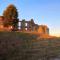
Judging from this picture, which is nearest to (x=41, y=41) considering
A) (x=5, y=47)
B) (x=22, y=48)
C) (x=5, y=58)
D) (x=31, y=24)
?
(x=22, y=48)

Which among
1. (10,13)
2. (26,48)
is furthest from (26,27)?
(26,48)

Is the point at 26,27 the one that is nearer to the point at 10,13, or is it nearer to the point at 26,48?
the point at 10,13

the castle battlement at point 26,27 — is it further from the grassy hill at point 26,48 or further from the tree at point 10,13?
the grassy hill at point 26,48

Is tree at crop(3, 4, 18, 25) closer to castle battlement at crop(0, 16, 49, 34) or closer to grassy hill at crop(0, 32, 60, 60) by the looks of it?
castle battlement at crop(0, 16, 49, 34)

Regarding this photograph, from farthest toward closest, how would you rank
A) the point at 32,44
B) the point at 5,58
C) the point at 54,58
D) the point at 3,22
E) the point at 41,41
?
the point at 3,22 → the point at 41,41 → the point at 32,44 → the point at 54,58 → the point at 5,58

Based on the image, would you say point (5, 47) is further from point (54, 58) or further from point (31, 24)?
point (31, 24)

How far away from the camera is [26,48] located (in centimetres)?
1270

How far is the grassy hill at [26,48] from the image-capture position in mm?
11203

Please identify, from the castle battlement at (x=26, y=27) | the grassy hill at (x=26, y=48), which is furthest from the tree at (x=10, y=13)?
the grassy hill at (x=26, y=48)

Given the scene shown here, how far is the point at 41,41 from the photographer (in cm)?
1473

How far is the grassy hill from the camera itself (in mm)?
11203

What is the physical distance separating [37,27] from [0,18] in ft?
10.9

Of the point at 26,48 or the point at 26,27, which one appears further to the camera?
the point at 26,27

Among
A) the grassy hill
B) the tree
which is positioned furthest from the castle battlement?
the grassy hill
